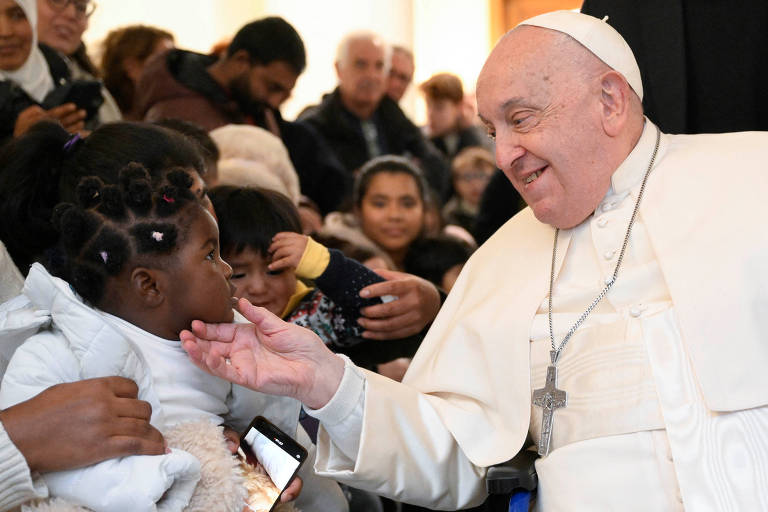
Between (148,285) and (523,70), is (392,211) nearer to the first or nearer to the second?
(523,70)

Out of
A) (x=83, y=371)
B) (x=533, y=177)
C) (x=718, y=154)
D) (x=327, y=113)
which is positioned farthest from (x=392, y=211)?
(x=83, y=371)

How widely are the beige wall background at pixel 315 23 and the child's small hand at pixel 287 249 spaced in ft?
18.0

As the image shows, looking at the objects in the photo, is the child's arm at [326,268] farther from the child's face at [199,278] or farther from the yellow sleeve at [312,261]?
the child's face at [199,278]

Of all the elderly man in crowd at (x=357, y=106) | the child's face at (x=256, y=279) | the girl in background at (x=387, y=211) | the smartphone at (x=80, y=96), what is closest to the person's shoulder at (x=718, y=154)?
the child's face at (x=256, y=279)

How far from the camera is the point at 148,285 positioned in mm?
2270

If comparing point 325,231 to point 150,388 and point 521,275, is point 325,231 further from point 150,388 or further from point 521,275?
point 150,388

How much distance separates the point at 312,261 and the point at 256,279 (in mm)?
187

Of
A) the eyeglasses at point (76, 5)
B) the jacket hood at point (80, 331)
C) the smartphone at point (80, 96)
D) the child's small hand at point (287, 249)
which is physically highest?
the eyeglasses at point (76, 5)

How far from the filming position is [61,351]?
220 centimetres

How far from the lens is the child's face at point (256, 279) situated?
3.07m

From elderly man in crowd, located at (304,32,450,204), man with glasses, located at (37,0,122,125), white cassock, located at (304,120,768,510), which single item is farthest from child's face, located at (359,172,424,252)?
white cassock, located at (304,120,768,510)

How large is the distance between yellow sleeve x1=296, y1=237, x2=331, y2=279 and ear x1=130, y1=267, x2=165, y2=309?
2.61 feet

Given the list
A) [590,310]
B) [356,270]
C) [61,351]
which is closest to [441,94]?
[356,270]

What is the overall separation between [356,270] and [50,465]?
4.36 ft
